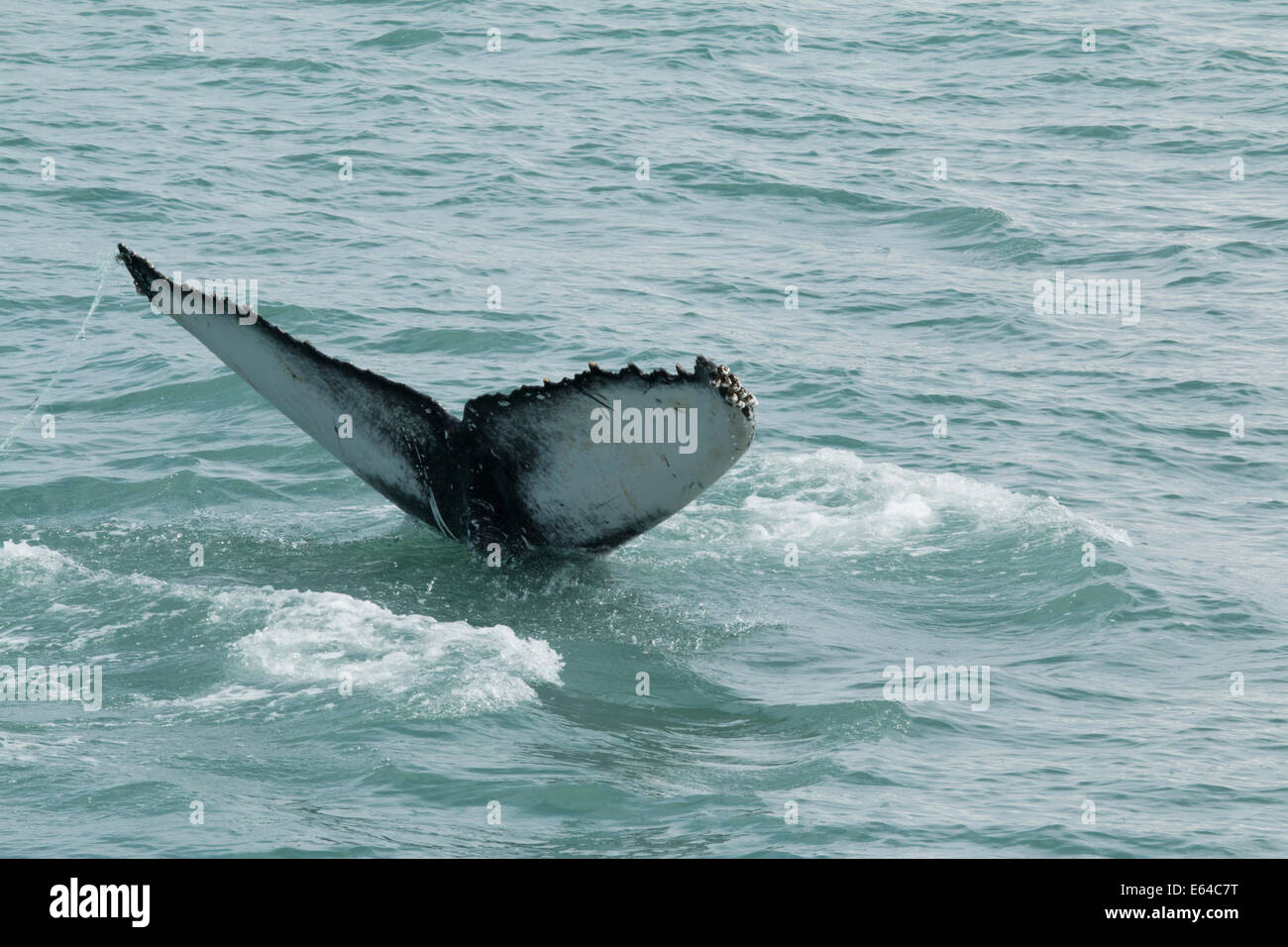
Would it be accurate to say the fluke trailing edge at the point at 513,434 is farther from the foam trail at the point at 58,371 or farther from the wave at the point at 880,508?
the foam trail at the point at 58,371

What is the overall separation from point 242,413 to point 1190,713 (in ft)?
26.3

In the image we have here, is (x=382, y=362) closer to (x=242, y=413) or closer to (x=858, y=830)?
(x=242, y=413)

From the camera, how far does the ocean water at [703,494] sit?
25.7 feet

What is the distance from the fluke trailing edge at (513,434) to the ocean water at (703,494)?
0.62 metres

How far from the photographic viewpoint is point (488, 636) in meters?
9.19

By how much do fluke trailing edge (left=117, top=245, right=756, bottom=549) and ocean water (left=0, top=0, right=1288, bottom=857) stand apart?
620mm

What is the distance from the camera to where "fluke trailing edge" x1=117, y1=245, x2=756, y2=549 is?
8.17 meters

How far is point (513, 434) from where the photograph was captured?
8.84 metres
